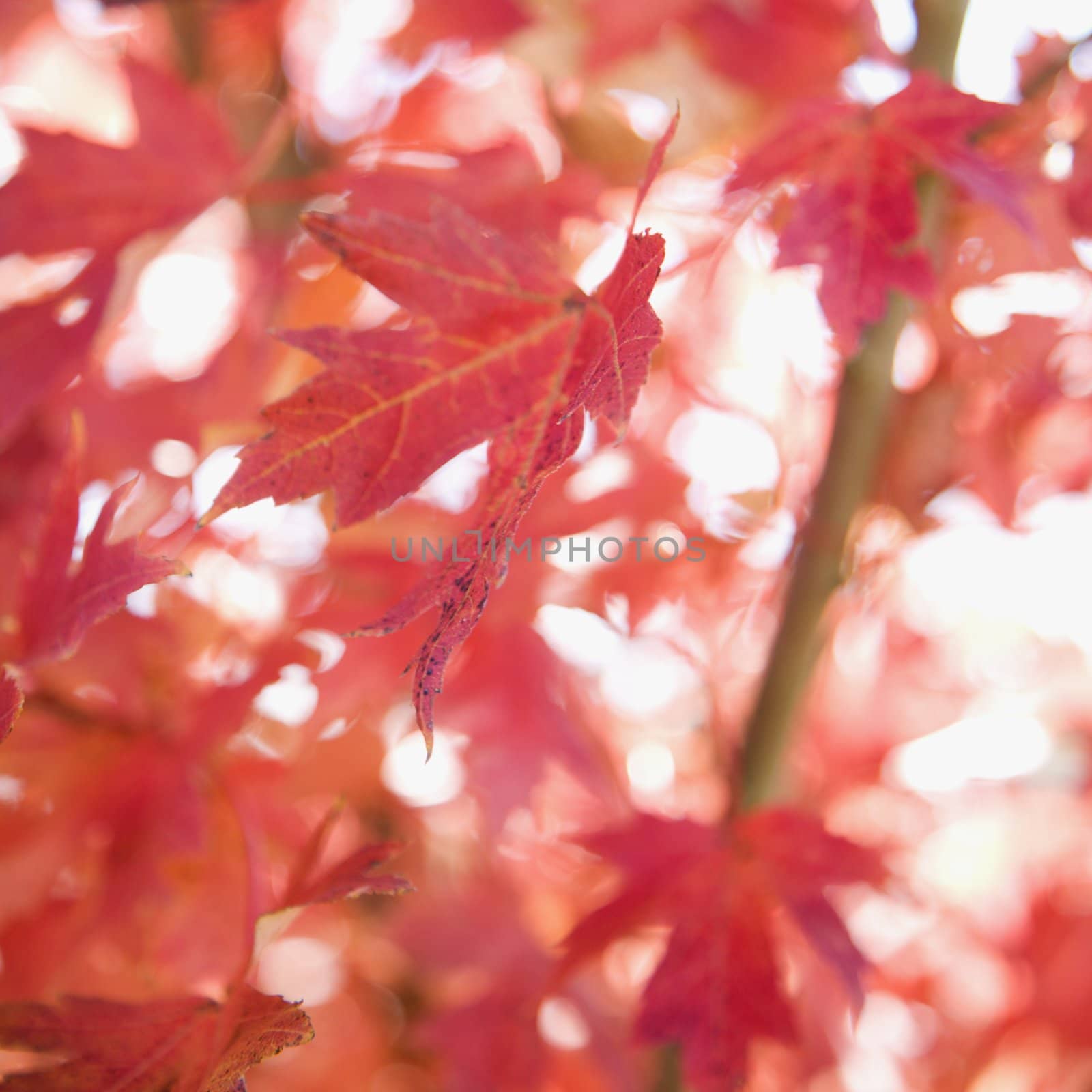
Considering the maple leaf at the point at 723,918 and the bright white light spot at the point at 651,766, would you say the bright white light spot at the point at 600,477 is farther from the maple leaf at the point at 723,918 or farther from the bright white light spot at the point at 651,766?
the bright white light spot at the point at 651,766

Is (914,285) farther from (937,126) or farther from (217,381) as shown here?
(217,381)

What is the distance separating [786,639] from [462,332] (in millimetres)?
356

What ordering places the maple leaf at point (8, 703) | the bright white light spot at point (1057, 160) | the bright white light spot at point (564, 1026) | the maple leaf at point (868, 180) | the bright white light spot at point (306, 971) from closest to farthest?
the maple leaf at point (8, 703) < the maple leaf at point (868, 180) < the bright white light spot at point (1057, 160) < the bright white light spot at point (564, 1026) < the bright white light spot at point (306, 971)

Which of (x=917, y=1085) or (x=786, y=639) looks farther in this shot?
(x=917, y=1085)

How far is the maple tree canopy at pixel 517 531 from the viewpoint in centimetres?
40

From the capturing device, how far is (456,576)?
1.08 ft

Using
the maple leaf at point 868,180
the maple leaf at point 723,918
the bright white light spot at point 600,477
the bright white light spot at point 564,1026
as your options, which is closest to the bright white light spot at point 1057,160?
the maple leaf at point 868,180

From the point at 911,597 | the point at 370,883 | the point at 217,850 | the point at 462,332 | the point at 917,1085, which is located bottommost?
the point at 917,1085

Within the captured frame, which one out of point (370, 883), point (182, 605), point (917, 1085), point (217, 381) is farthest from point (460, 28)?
point (917, 1085)

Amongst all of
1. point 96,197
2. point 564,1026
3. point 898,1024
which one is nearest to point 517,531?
point 96,197

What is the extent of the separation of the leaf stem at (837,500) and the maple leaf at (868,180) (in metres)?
0.10

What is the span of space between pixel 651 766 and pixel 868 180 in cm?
63

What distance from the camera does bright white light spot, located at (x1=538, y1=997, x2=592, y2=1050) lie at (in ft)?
2.62

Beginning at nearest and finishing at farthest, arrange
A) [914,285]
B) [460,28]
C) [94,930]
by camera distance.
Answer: [914,285] < [94,930] < [460,28]
